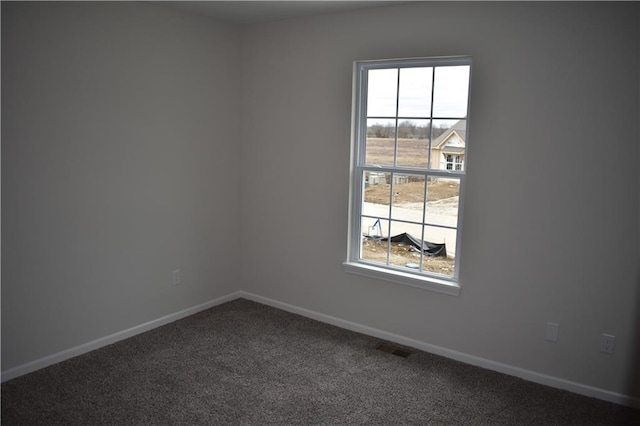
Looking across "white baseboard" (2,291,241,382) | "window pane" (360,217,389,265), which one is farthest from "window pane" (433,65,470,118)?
"white baseboard" (2,291,241,382)

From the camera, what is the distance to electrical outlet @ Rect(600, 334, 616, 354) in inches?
114

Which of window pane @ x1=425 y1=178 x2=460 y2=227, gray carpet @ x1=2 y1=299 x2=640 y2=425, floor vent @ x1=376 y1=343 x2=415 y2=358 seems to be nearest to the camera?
gray carpet @ x1=2 y1=299 x2=640 y2=425

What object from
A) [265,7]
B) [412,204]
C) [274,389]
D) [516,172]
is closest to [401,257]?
[412,204]

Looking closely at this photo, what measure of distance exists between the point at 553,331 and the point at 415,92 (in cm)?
184

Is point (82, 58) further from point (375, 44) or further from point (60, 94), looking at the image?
point (375, 44)

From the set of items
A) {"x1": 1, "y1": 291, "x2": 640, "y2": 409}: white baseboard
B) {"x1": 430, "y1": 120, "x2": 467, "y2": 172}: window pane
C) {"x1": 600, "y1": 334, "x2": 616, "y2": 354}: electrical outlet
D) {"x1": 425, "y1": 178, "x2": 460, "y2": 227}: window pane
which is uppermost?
{"x1": 430, "y1": 120, "x2": 467, "y2": 172}: window pane

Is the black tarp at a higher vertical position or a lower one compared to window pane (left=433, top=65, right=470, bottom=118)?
lower

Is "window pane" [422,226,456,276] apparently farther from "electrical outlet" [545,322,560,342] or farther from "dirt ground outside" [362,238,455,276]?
"electrical outlet" [545,322,560,342]

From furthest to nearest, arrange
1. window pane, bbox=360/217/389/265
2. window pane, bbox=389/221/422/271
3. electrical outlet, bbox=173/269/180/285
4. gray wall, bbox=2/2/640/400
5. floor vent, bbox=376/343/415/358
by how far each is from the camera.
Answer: electrical outlet, bbox=173/269/180/285
window pane, bbox=360/217/389/265
window pane, bbox=389/221/422/271
floor vent, bbox=376/343/415/358
gray wall, bbox=2/2/640/400

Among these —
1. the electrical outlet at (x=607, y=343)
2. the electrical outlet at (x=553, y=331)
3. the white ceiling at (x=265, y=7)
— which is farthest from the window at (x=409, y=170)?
the electrical outlet at (x=607, y=343)

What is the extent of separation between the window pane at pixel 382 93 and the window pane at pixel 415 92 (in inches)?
2.3

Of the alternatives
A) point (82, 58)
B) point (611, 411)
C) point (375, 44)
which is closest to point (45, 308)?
point (82, 58)

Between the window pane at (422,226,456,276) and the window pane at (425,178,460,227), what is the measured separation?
2.6 inches

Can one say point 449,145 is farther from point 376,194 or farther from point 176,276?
point 176,276
